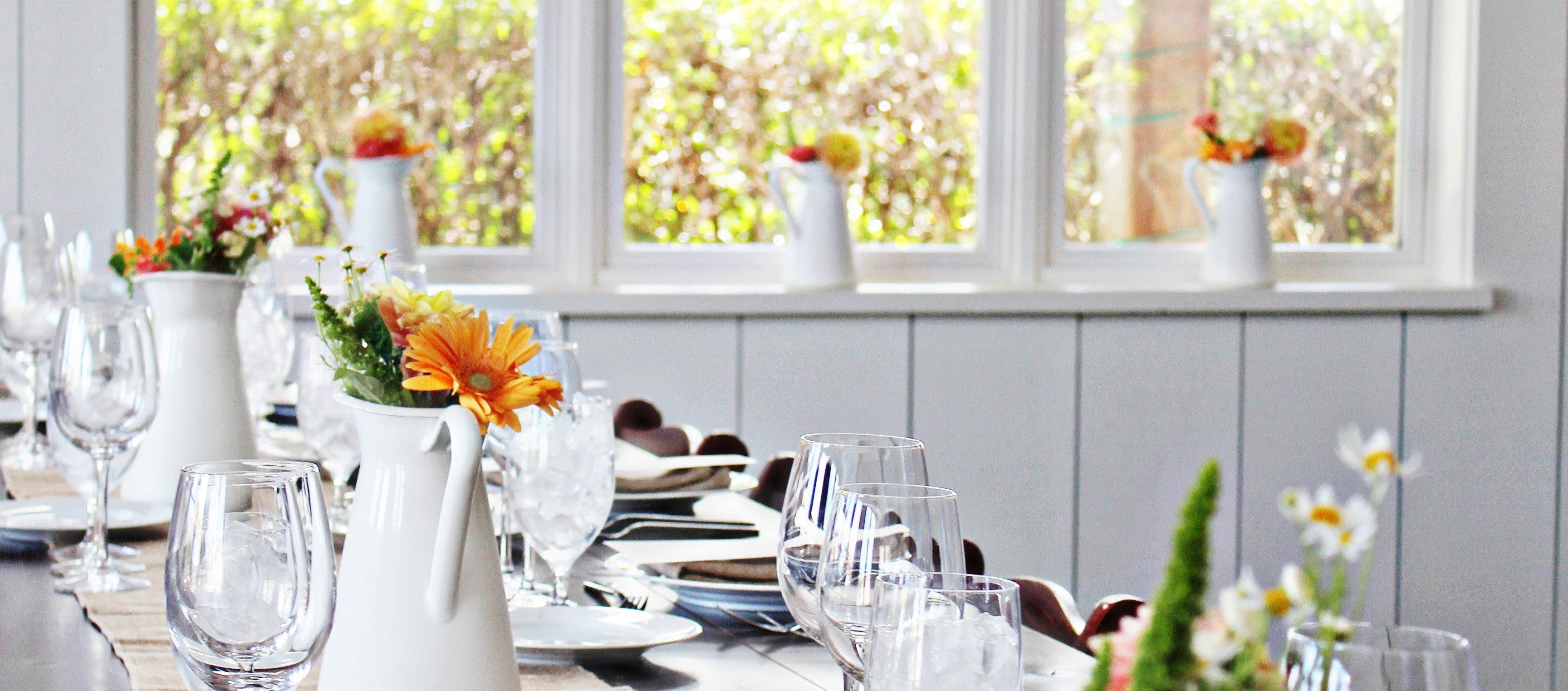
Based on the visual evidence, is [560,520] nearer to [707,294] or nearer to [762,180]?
[707,294]

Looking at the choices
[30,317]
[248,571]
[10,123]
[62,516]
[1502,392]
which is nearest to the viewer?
[248,571]

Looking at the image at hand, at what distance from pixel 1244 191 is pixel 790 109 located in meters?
0.85

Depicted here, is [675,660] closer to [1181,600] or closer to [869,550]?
[869,550]

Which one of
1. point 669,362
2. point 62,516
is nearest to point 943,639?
point 62,516

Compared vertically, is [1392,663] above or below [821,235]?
below

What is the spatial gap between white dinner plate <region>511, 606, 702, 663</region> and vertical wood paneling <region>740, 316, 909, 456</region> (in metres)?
1.65

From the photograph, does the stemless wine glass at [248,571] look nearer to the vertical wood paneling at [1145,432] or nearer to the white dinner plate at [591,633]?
the white dinner plate at [591,633]

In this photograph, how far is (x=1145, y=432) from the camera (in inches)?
105

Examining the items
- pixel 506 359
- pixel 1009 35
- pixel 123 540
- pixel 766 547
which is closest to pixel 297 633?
pixel 506 359

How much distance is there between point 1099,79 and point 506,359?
2289mm

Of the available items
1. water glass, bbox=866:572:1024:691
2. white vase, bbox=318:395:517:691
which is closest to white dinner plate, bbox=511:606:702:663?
white vase, bbox=318:395:517:691

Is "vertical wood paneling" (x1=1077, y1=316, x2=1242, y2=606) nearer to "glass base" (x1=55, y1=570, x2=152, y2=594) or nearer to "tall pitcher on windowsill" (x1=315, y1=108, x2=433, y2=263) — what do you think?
"tall pitcher on windowsill" (x1=315, y1=108, x2=433, y2=263)

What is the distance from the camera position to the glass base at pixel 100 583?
37.3 inches

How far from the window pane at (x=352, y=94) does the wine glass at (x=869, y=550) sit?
6.65ft
